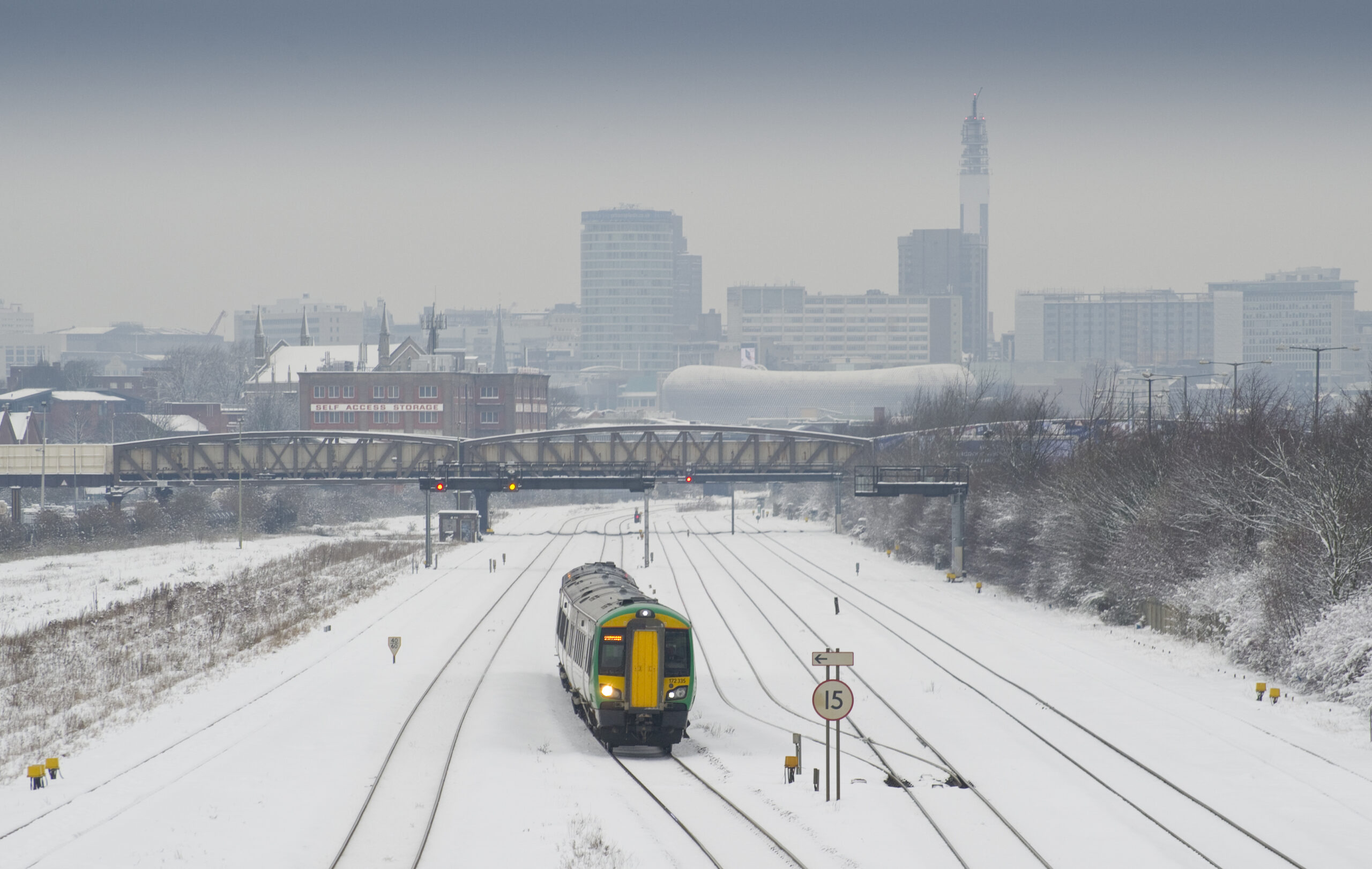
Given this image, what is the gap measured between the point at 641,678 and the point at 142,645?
2292 centimetres

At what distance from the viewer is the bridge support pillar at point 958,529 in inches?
2520

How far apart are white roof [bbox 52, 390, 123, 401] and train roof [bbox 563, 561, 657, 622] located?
534 ft

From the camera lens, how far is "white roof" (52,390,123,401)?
17925 centimetres

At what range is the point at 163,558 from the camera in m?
75.8

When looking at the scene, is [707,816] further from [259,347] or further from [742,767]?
[259,347]

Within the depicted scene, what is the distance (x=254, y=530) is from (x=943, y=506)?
5050 cm

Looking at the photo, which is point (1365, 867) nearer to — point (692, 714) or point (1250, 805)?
point (1250, 805)

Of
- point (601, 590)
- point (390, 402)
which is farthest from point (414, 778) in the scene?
point (390, 402)

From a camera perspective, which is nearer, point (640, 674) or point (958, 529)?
point (640, 674)

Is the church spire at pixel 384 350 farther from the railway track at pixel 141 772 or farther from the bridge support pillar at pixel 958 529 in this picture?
the railway track at pixel 141 772

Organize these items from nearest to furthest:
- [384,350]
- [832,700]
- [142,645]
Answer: [832,700] → [142,645] → [384,350]

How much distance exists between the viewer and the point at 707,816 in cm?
2080

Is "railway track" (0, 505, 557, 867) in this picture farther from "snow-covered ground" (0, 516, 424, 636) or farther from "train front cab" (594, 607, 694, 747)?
"snow-covered ground" (0, 516, 424, 636)

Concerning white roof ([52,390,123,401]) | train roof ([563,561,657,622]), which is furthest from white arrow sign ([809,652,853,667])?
white roof ([52,390,123,401])
